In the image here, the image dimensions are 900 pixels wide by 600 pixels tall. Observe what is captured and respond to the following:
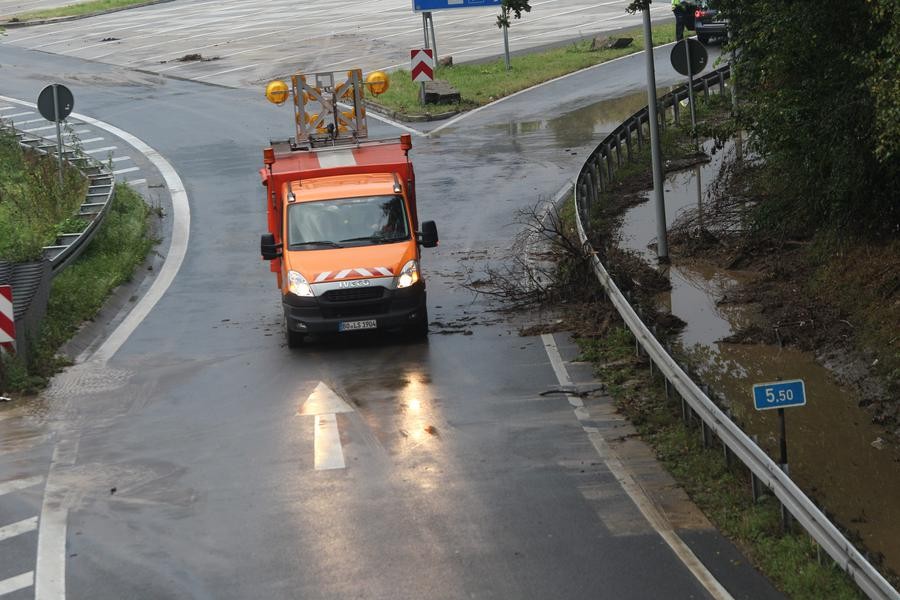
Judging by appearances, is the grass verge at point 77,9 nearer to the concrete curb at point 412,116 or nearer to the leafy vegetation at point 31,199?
the concrete curb at point 412,116

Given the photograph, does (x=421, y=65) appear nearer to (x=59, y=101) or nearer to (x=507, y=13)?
(x=507, y=13)

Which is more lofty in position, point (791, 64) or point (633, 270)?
point (791, 64)

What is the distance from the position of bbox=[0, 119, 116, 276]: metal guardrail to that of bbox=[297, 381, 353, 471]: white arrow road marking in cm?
654

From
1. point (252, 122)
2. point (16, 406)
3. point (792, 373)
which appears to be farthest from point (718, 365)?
point (252, 122)

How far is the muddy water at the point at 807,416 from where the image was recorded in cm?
1191

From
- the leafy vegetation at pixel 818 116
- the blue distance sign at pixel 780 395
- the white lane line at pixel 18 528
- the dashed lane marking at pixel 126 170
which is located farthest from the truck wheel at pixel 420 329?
the dashed lane marking at pixel 126 170

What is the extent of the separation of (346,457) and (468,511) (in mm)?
2134

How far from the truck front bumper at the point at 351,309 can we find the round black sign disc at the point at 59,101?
9.36 meters

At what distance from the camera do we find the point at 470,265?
2277 cm

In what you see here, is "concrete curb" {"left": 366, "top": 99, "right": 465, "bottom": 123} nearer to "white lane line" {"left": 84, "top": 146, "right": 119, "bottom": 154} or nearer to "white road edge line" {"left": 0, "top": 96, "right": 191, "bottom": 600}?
"white road edge line" {"left": 0, "top": 96, "right": 191, "bottom": 600}

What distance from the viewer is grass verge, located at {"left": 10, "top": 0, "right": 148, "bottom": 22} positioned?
2655 inches

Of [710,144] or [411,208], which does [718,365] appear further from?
[710,144]

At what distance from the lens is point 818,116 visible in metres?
19.0

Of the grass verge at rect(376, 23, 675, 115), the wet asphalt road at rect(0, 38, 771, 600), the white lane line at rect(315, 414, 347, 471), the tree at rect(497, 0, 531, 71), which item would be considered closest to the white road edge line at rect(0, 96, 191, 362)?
the wet asphalt road at rect(0, 38, 771, 600)
